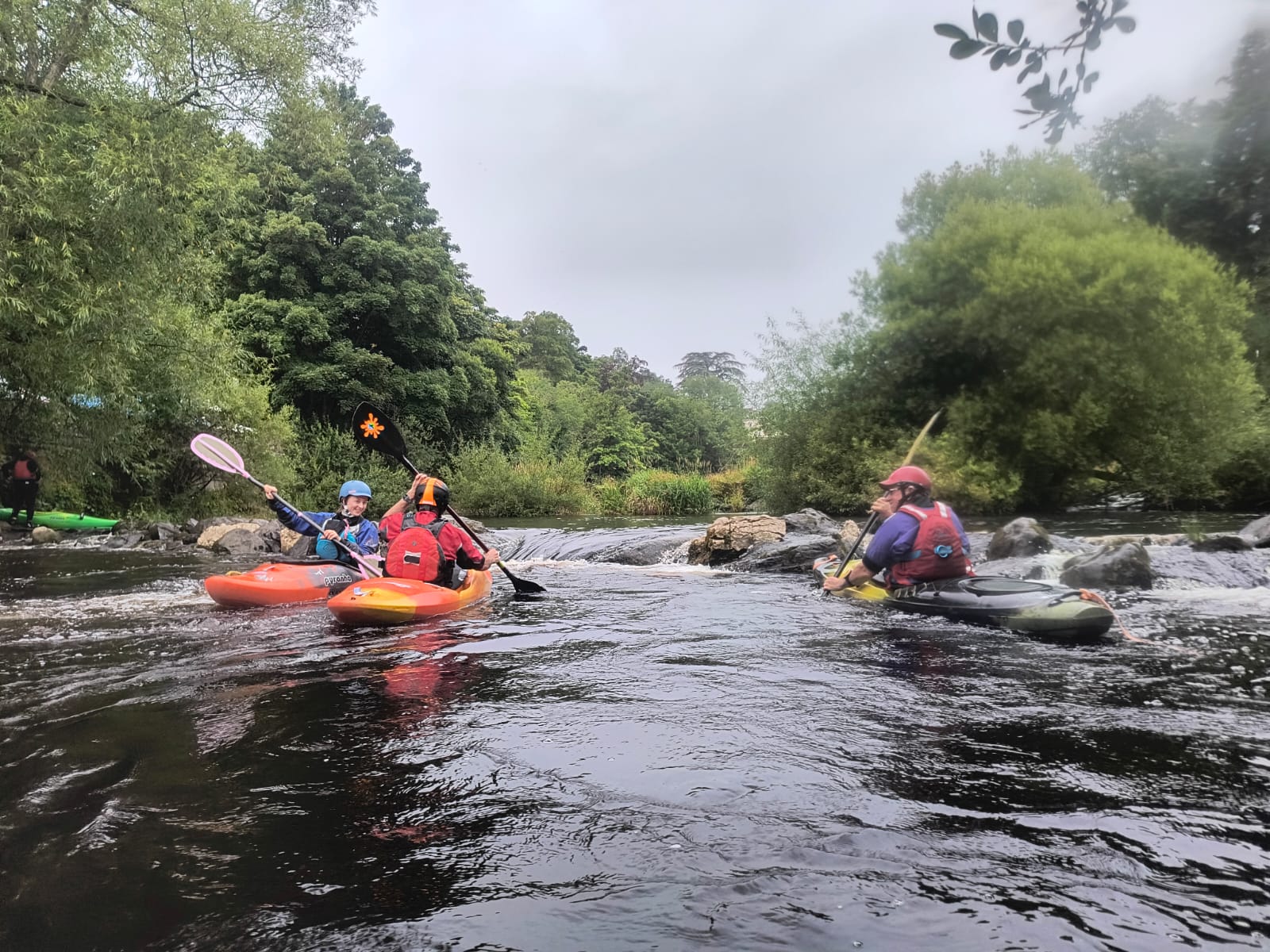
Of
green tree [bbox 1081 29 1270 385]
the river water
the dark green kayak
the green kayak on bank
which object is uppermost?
green tree [bbox 1081 29 1270 385]

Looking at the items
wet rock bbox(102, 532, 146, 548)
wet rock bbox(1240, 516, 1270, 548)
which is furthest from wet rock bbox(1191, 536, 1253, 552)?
wet rock bbox(102, 532, 146, 548)

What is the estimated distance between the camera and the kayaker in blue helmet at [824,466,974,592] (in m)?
5.53

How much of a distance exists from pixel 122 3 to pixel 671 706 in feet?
30.2

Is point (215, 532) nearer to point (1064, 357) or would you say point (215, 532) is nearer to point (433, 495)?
point (433, 495)

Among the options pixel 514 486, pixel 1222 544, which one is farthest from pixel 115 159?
pixel 514 486

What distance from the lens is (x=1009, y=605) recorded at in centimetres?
496

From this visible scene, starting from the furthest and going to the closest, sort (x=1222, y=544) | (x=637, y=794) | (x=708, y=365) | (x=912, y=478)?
(x=708, y=365) < (x=1222, y=544) < (x=912, y=478) < (x=637, y=794)

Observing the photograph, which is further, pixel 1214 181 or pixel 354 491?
pixel 1214 181

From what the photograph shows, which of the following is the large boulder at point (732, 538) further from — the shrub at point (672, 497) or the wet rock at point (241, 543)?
the shrub at point (672, 497)

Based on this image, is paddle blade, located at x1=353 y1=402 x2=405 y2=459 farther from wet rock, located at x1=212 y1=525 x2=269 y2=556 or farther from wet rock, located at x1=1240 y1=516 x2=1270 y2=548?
wet rock, located at x1=1240 y1=516 x2=1270 y2=548

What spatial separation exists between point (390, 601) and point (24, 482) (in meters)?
9.94

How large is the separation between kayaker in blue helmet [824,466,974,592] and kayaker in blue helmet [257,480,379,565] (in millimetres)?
4238

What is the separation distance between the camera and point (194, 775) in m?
2.56

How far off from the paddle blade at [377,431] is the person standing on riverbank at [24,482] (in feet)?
22.1
